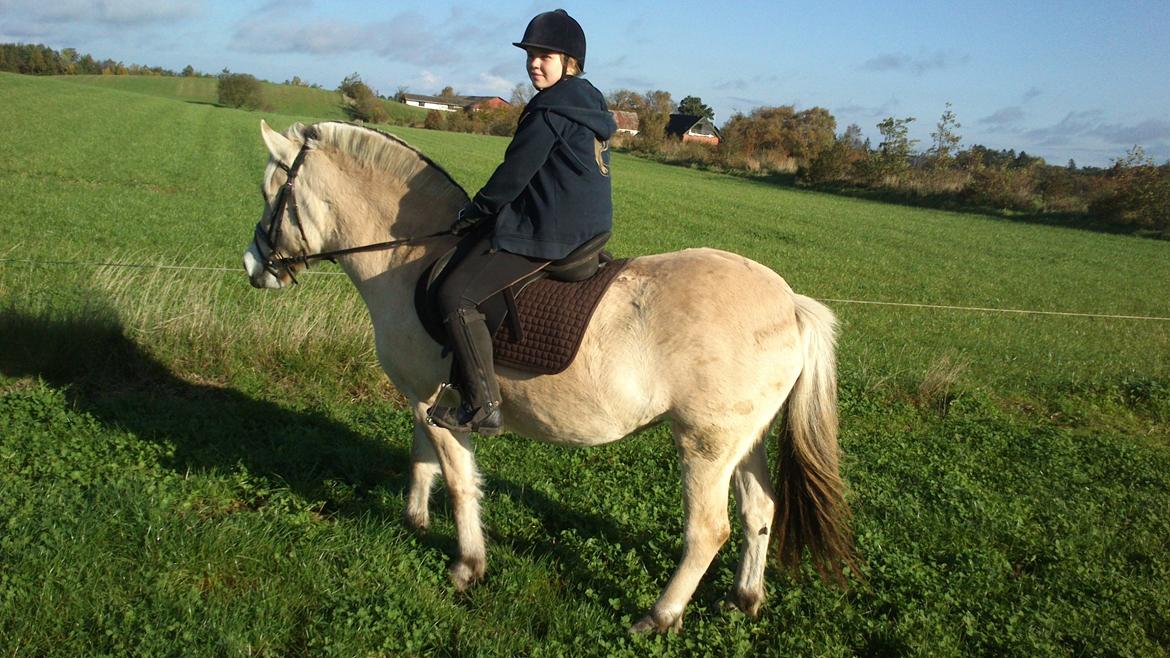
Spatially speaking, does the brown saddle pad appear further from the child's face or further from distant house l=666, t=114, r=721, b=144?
distant house l=666, t=114, r=721, b=144

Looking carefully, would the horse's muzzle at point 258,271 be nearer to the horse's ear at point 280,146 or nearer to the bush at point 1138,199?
the horse's ear at point 280,146

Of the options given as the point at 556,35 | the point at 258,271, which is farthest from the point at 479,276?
the point at 258,271

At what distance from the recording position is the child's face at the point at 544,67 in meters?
3.77

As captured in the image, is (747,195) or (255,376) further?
(747,195)

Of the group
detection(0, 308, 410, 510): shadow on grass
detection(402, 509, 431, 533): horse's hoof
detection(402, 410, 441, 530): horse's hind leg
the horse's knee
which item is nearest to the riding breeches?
detection(402, 410, 441, 530): horse's hind leg

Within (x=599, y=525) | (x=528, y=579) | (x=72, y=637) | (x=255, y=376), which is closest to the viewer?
(x=72, y=637)

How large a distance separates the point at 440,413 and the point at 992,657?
10.7 feet

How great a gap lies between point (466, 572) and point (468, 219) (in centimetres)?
209

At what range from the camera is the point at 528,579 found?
14.2 ft

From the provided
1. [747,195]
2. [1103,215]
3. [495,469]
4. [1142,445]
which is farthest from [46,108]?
[1103,215]

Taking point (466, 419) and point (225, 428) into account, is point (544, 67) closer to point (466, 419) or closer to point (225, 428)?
point (466, 419)

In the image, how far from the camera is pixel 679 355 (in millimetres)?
3865

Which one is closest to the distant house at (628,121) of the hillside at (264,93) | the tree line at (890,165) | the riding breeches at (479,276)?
the tree line at (890,165)

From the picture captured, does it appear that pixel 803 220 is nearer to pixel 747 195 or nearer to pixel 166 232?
pixel 747 195
